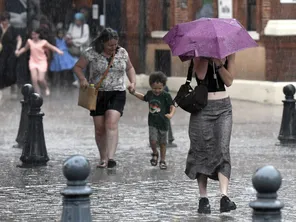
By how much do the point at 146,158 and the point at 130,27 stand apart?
15.3 m

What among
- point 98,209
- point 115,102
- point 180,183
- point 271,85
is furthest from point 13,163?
point 271,85

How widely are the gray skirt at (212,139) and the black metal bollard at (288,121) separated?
5942 millimetres

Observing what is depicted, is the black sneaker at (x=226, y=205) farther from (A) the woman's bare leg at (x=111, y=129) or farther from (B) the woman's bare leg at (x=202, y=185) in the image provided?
(A) the woman's bare leg at (x=111, y=129)

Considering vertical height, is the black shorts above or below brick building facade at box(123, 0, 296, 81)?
above

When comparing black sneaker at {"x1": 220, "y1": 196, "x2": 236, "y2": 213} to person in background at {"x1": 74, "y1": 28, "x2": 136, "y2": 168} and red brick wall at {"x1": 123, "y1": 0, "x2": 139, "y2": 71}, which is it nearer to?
person in background at {"x1": 74, "y1": 28, "x2": 136, "y2": 168}

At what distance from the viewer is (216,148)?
33.8 feet

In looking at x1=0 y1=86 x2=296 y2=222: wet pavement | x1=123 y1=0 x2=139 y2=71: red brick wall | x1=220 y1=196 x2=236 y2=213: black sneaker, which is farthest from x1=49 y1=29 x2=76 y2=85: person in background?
x1=220 y1=196 x2=236 y2=213: black sneaker

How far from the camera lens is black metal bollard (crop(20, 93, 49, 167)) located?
14.0 metres

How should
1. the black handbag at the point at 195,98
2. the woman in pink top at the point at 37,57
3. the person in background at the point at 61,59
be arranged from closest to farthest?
the black handbag at the point at 195,98 → the woman in pink top at the point at 37,57 → the person in background at the point at 61,59

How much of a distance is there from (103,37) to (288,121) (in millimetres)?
4018

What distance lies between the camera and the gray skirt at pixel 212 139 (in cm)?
1029

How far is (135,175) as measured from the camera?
1298cm

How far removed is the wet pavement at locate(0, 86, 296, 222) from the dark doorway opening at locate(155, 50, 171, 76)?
6810mm

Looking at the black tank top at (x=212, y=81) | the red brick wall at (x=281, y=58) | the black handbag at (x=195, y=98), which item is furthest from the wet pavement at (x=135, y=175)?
the red brick wall at (x=281, y=58)
